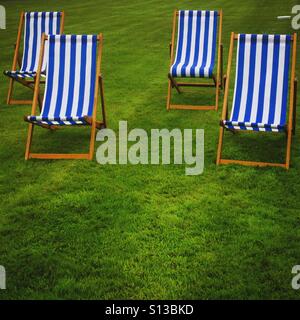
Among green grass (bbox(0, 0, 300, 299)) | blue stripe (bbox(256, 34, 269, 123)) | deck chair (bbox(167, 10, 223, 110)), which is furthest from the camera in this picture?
deck chair (bbox(167, 10, 223, 110))

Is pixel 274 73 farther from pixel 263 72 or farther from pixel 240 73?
pixel 240 73

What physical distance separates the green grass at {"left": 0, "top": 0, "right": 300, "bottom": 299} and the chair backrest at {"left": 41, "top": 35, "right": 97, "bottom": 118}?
20.8 inches

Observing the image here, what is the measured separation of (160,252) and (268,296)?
34.4 inches

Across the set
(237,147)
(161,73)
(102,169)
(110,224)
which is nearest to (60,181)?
(102,169)

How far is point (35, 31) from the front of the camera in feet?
23.4

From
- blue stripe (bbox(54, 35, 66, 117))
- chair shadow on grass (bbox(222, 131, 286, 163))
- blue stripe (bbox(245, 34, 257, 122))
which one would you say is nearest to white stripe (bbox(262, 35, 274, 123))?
blue stripe (bbox(245, 34, 257, 122))

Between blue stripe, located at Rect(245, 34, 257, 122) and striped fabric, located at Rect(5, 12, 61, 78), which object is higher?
striped fabric, located at Rect(5, 12, 61, 78)

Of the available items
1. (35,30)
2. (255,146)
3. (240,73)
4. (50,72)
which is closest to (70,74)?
(50,72)

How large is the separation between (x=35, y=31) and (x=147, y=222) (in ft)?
14.9

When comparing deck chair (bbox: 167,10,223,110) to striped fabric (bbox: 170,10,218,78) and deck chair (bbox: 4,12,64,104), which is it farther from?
deck chair (bbox: 4,12,64,104)

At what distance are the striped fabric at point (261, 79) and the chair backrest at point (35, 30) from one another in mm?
3204

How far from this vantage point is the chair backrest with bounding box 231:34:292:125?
196 inches
